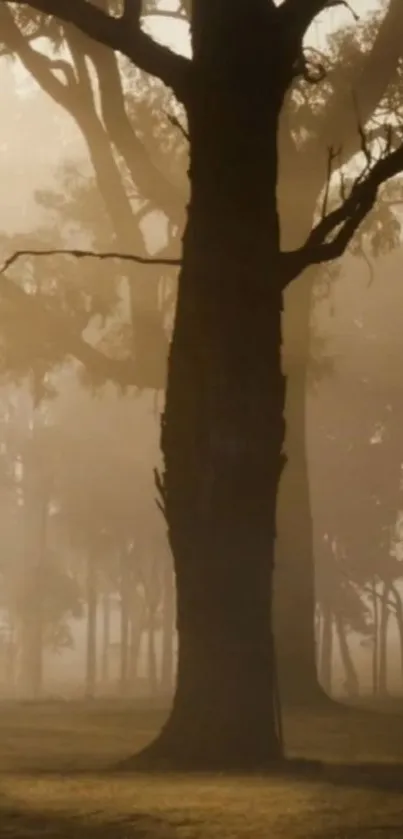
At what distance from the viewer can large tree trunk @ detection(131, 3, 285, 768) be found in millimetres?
11281

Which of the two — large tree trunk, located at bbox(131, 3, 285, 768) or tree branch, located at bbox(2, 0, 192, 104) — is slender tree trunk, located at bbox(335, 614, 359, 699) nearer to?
large tree trunk, located at bbox(131, 3, 285, 768)

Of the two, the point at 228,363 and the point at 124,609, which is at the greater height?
the point at 124,609

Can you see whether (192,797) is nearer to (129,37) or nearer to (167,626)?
(129,37)

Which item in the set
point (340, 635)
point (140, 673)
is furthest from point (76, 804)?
point (140, 673)

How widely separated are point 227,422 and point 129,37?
302 cm

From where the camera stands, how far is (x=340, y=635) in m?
49.5

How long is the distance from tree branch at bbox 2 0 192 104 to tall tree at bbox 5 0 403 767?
0.04 feet

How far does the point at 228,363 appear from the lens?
11.4 meters

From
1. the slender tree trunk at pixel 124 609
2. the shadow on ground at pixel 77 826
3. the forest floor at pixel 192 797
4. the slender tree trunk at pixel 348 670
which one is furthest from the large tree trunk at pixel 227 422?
the slender tree trunk at pixel 348 670

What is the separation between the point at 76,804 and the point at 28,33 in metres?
15.9

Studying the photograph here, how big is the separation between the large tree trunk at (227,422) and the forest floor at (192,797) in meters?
0.78

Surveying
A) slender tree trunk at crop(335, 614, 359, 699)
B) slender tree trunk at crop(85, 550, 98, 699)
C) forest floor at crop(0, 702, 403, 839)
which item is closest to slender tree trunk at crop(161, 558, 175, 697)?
slender tree trunk at crop(85, 550, 98, 699)

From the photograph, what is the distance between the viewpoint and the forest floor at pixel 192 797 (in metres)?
7.49

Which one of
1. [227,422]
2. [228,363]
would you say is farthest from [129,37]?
[227,422]
